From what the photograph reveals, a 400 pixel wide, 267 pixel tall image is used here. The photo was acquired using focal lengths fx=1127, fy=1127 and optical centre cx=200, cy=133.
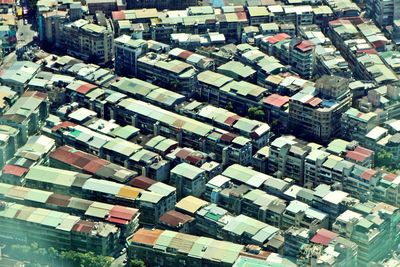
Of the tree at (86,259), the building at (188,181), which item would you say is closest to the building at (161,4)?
the building at (188,181)

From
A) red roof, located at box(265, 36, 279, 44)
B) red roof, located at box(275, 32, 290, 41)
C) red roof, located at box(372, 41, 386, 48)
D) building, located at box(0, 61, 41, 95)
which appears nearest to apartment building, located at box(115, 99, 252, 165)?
building, located at box(0, 61, 41, 95)

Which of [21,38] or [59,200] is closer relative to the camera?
[59,200]

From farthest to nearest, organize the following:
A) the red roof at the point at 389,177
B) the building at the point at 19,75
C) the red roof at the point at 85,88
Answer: the building at the point at 19,75, the red roof at the point at 85,88, the red roof at the point at 389,177

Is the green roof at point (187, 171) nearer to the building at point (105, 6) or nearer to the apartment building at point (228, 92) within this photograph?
the apartment building at point (228, 92)

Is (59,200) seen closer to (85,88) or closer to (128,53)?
(85,88)

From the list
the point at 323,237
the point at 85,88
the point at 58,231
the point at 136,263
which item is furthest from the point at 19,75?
the point at 323,237

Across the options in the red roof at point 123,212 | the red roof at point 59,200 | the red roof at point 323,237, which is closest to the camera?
the red roof at point 323,237

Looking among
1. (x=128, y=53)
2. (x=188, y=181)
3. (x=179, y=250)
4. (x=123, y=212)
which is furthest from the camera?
(x=128, y=53)

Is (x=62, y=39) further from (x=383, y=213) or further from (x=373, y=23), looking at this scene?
(x=383, y=213)
